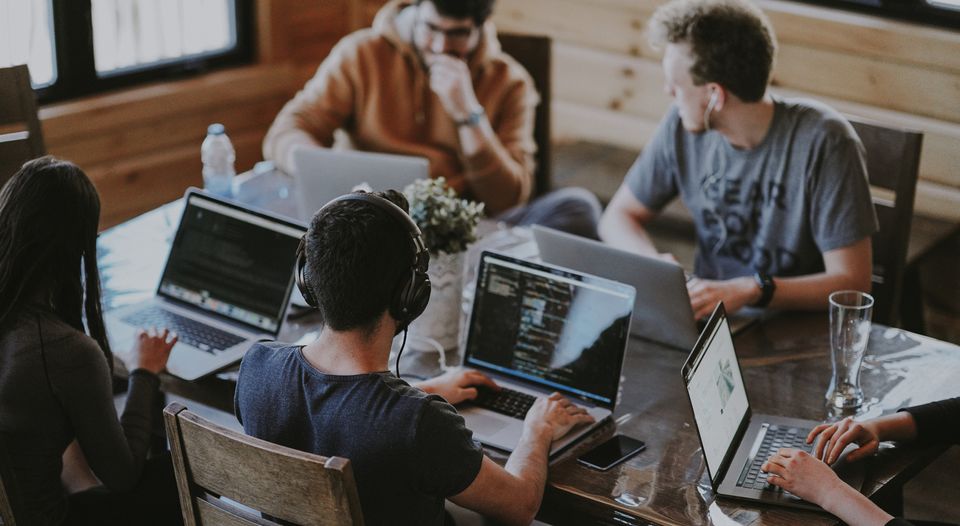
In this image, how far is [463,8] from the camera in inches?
118

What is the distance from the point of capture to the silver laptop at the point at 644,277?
6.72ft

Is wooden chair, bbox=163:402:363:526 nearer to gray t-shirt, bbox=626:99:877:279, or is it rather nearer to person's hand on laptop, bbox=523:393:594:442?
person's hand on laptop, bbox=523:393:594:442

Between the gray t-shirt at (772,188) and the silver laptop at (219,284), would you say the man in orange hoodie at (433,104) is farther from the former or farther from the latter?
the silver laptop at (219,284)

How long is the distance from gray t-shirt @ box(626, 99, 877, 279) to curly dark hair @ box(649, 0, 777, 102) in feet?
0.39


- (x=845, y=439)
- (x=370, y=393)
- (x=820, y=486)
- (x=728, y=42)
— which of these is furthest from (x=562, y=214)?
(x=370, y=393)

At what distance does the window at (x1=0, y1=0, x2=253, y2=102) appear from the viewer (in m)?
3.63

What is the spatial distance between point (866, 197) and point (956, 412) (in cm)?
65

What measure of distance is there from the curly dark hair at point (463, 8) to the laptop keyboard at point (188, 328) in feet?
3.86

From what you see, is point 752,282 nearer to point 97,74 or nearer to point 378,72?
point 378,72

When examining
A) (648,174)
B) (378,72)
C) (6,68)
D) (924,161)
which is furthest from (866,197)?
(6,68)

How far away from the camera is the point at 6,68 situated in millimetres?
2564

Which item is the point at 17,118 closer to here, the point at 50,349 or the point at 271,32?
the point at 50,349

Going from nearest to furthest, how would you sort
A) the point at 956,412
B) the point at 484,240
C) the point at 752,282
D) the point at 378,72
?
1. the point at 956,412
2. the point at 752,282
3. the point at 484,240
4. the point at 378,72

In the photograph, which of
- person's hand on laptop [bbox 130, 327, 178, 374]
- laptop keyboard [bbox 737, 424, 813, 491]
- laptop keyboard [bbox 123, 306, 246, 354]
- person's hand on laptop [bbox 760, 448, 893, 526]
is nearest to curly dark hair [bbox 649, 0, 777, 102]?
laptop keyboard [bbox 737, 424, 813, 491]
